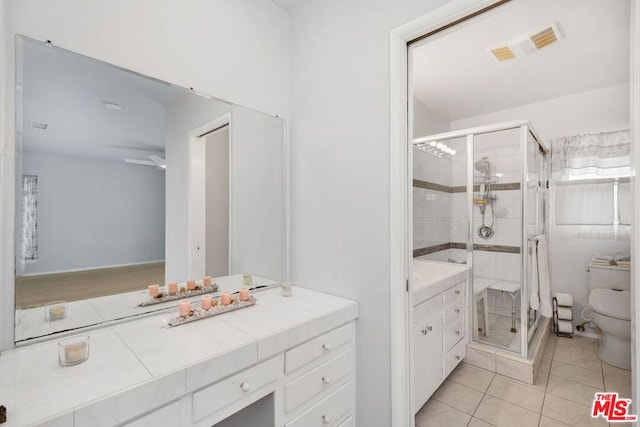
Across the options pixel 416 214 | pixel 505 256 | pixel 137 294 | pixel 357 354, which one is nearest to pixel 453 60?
pixel 416 214

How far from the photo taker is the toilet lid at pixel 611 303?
2.24m

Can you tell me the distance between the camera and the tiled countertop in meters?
0.72

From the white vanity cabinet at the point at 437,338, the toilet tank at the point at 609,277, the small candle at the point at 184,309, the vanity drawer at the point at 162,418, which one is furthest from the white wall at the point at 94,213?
the toilet tank at the point at 609,277

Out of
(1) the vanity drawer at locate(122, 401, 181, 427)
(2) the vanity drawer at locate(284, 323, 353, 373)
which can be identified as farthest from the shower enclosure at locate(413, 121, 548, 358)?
(1) the vanity drawer at locate(122, 401, 181, 427)

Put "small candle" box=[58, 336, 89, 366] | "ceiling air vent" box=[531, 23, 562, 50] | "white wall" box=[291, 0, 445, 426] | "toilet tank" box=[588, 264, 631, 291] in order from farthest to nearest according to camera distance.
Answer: "toilet tank" box=[588, 264, 631, 291]
"ceiling air vent" box=[531, 23, 562, 50]
"white wall" box=[291, 0, 445, 426]
"small candle" box=[58, 336, 89, 366]

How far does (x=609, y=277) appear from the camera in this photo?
268cm

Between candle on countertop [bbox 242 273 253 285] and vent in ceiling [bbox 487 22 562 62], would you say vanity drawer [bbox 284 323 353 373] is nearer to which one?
candle on countertop [bbox 242 273 253 285]

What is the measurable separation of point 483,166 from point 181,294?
2.82 metres

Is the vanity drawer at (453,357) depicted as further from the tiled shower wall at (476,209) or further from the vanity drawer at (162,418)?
the vanity drawer at (162,418)

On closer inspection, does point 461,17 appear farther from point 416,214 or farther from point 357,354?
point 416,214

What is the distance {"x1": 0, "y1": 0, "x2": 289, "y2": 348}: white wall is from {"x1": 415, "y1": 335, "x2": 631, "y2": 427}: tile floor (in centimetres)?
231

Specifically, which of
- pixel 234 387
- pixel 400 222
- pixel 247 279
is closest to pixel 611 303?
pixel 400 222

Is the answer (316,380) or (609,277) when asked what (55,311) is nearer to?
(316,380)

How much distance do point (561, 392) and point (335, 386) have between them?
191 centimetres
